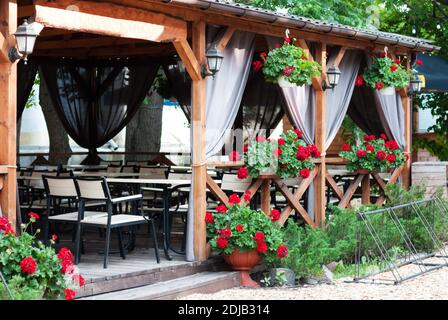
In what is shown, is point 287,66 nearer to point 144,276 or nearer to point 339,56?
point 339,56

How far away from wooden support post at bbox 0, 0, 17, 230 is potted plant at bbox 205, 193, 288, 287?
250 centimetres

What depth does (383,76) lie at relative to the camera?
11.4 m

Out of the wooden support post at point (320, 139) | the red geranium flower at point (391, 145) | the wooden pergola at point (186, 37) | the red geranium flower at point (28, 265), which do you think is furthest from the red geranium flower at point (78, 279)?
the red geranium flower at point (391, 145)

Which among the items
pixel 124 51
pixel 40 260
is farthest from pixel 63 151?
pixel 40 260

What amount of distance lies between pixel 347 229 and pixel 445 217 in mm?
2108

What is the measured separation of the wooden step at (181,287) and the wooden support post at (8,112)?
1.07 m

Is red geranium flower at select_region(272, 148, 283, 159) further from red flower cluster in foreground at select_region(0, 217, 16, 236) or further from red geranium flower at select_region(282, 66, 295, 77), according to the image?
red flower cluster in foreground at select_region(0, 217, 16, 236)

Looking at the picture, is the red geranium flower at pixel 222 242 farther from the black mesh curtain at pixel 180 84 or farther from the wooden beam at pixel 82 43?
the black mesh curtain at pixel 180 84

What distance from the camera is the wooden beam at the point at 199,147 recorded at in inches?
337

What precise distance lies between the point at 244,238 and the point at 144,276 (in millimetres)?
1148

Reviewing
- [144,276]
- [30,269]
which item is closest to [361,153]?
[144,276]

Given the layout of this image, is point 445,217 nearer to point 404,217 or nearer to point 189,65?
point 404,217

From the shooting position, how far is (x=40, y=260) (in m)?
5.95

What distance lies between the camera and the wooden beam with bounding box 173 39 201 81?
8.48 metres
